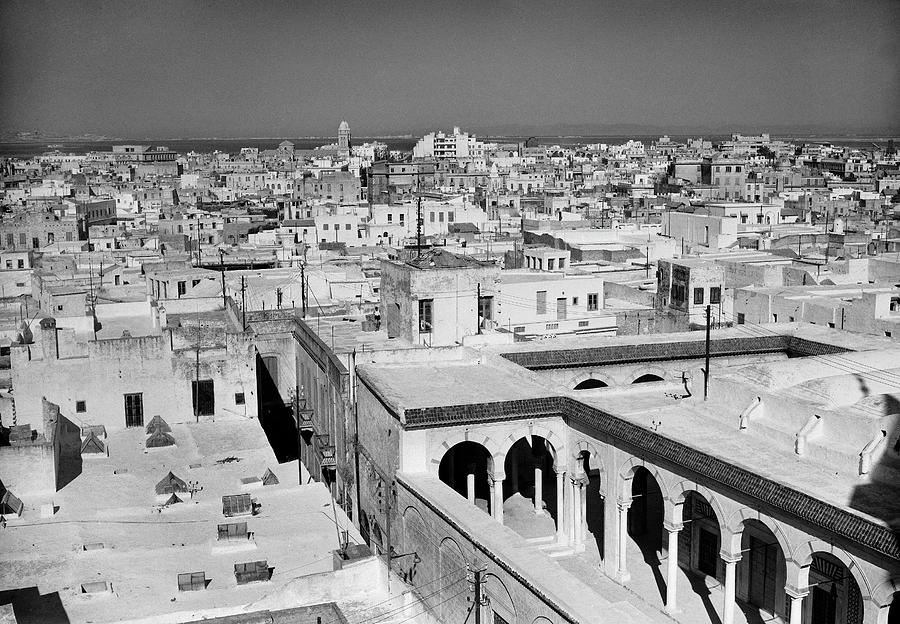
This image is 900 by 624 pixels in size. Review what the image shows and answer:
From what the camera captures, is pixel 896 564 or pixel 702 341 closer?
pixel 896 564

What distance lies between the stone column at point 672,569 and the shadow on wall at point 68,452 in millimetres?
12629

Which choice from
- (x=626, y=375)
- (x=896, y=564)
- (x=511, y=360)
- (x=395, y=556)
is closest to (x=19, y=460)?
(x=395, y=556)

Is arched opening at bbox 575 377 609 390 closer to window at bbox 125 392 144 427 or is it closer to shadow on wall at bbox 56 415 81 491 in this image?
window at bbox 125 392 144 427

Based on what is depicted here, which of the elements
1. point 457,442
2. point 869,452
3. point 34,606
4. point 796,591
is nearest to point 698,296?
point 457,442

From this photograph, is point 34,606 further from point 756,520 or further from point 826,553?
point 826,553

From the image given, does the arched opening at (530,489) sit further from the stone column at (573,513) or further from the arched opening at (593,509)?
the stone column at (573,513)

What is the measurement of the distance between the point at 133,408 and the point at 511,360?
386 inches

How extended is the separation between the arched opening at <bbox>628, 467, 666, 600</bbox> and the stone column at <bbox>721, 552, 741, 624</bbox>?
2264 mm

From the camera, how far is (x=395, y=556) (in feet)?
69.1

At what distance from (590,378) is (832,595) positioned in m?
9.68

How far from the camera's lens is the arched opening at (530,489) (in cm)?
2388

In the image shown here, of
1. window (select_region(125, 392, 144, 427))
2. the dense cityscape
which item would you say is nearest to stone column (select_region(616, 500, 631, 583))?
the dense cityscape

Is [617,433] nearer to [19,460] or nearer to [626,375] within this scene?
[626,375]

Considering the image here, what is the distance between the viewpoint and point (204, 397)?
28203 mm
